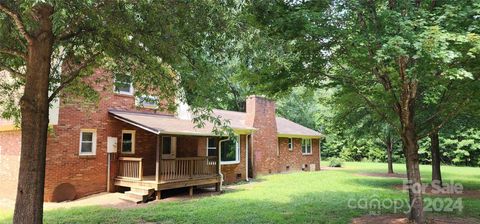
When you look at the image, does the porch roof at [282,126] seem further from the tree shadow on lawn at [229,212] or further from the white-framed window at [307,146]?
the tree shadow on lawn at [229,212]

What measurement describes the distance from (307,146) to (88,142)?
701 inches

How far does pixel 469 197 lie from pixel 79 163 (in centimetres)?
1450

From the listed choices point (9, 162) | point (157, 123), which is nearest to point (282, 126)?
point (157, 123)

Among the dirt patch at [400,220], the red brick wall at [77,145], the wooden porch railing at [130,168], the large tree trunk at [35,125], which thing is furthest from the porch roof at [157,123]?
the large tree trunk at [35,125]

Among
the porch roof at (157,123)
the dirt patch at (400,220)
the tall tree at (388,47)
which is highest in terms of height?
the tall tree at (388,47)

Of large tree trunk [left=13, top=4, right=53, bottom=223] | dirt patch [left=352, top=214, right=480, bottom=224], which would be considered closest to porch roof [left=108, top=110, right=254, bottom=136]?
dirt patch [left=352, top=214, right=480, bottom=224]

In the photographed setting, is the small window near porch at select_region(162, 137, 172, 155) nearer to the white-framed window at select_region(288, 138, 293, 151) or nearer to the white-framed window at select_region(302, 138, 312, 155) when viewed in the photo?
the white-framed window at select_region(288, 138, 293, 151)

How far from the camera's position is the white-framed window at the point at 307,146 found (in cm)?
2717

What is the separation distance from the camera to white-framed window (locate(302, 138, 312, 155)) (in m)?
27.2

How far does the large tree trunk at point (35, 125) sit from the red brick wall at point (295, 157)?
18.7 metres

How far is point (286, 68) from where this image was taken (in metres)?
8.05

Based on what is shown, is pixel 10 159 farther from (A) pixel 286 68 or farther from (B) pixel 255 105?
(B) pixel 255 105

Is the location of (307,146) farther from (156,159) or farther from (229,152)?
(156,159)

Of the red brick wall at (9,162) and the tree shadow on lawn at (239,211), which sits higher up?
the red brick wall at (9,162)
